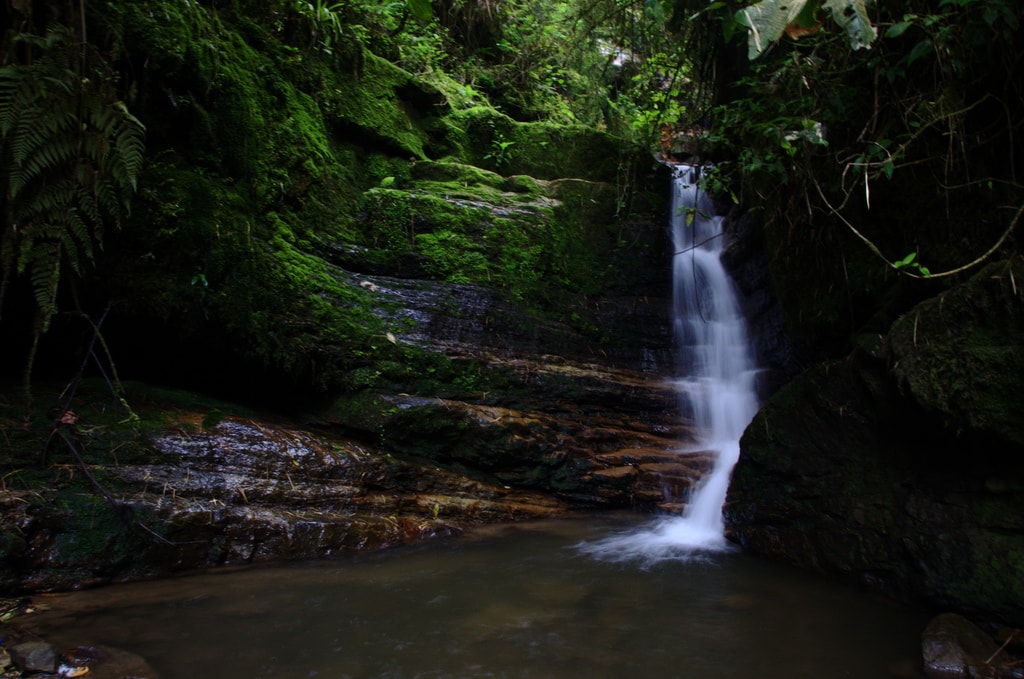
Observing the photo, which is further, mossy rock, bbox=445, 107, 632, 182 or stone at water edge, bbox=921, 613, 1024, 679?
mossy rock, bbox=445, 107, 632, 182

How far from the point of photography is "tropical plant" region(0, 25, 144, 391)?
117 inches

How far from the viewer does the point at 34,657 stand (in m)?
2.18

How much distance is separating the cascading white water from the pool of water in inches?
28.1

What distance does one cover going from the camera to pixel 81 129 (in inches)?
126

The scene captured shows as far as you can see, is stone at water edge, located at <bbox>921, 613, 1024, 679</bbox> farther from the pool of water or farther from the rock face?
the rock face

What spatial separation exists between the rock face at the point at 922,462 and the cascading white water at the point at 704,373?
70cm

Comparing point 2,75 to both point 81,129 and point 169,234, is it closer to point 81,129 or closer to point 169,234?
point 81,129

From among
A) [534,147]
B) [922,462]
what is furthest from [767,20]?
[534,147]

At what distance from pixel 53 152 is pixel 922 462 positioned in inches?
214

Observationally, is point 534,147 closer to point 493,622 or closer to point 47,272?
point 47,272

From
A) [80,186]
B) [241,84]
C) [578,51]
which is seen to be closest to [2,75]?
[80,186]

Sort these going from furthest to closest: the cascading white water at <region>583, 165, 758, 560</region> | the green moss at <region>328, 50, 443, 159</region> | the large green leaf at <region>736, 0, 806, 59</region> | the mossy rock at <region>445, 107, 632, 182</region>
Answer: the mossy rock at <region>445, 107, 632, 182</region>
the green moss at <region>328, 50, 443, 159</region>
the cascading white water at <region>583, 165, 758, 560</region>
the large green leaf at <region>736, 0, 806, 59</region>

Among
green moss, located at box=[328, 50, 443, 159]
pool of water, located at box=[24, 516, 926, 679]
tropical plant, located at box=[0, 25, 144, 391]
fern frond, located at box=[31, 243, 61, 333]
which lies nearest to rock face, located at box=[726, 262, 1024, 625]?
pool of water, located at box=[24, 516, 926, 679]

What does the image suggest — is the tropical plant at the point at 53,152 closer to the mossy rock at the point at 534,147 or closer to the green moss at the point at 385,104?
the green moss at the point at 385,104
